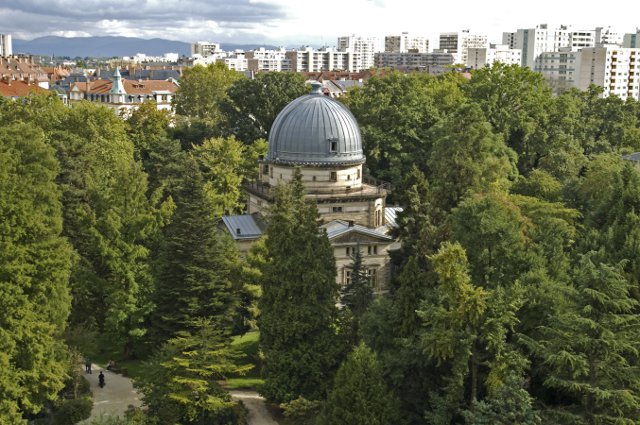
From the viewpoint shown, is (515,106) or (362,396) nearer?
(362,396)

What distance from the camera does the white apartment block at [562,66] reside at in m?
135

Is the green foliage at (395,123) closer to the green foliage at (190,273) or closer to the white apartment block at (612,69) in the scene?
the green foliage at (190,273)

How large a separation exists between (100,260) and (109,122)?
997 inches

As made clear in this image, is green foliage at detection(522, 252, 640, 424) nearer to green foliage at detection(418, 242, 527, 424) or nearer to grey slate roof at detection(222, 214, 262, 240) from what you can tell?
green foliage at detection(418, 242, 527, 424)

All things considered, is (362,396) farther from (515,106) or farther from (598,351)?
(515,106)

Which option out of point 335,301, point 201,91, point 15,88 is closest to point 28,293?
point 335,301

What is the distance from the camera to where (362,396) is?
92.4 ft

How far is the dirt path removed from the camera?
3484cm

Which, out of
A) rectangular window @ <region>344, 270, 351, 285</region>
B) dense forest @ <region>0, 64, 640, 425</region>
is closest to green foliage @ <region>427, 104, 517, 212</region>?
dense forest @ <region>0, 64, 640, 425</region>

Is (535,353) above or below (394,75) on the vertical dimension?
below

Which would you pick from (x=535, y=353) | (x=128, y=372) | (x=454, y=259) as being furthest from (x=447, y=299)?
(x=128, y=372)

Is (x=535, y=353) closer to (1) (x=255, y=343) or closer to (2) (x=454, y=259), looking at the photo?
(2) (x=454, y=259)

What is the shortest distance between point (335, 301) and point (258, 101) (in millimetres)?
39326

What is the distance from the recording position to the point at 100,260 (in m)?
41.7
